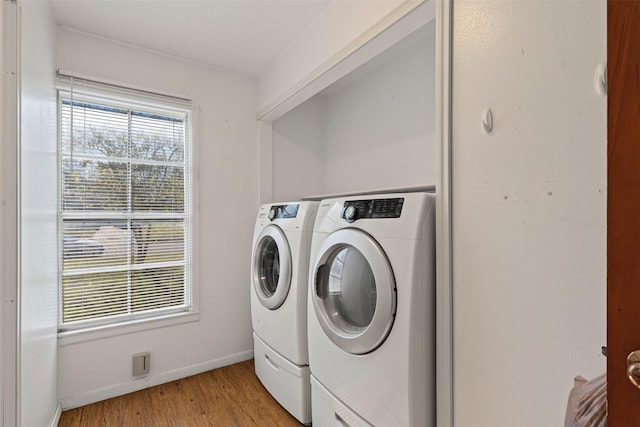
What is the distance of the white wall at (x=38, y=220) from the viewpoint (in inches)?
45.1

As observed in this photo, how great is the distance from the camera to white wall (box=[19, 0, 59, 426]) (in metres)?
1.15

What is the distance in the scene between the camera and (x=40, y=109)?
141 centimetres

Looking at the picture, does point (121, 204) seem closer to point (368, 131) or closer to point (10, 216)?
point (10, 216)

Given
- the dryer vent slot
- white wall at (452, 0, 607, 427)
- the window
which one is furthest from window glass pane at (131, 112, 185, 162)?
white wall at (452, 0, 607, 427)

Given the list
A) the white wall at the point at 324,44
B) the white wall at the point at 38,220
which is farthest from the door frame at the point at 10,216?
the white wall at the point at 324,44

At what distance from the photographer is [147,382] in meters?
2.08

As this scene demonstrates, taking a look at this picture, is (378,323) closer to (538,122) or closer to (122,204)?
(538,122)

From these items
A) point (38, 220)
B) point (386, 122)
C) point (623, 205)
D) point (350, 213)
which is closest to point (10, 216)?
point (38, 220)

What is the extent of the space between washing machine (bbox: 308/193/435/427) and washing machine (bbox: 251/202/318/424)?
0.13m

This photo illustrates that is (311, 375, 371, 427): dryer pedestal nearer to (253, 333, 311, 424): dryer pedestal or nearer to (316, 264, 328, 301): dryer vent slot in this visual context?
(253, 333, 311, 424): dryer pedestal

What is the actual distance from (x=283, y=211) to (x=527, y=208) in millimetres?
1390

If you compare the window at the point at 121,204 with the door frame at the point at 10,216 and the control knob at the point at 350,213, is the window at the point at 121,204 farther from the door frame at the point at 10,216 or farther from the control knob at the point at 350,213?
the control knob at the point at 350,213

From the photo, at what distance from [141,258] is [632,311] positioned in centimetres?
242

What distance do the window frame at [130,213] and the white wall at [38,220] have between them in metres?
0.11
